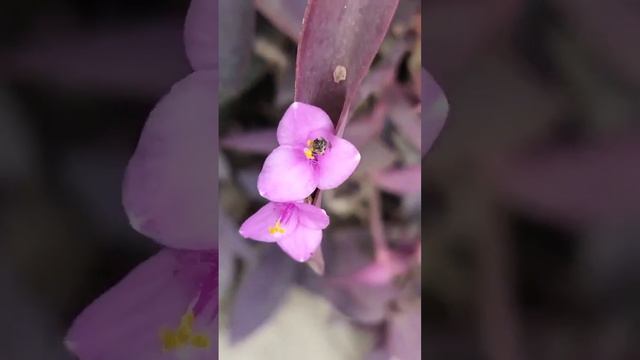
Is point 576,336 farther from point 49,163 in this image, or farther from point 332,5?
point 49,163

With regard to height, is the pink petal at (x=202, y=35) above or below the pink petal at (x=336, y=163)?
above

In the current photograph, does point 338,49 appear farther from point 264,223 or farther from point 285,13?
point 264,223

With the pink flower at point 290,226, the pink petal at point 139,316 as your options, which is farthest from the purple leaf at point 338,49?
the pink petal at point 139,316

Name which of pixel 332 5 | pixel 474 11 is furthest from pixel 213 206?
pixel 474 11

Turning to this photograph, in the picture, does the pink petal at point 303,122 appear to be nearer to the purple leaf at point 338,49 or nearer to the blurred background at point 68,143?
the purple leaf at point 338,49

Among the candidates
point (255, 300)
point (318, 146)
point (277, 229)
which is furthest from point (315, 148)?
point (255, 300)

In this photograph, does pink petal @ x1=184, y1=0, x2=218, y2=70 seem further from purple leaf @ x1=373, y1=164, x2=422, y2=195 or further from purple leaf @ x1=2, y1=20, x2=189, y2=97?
purple leaf @ x1=373, y1=164, x2=422, y2=195
